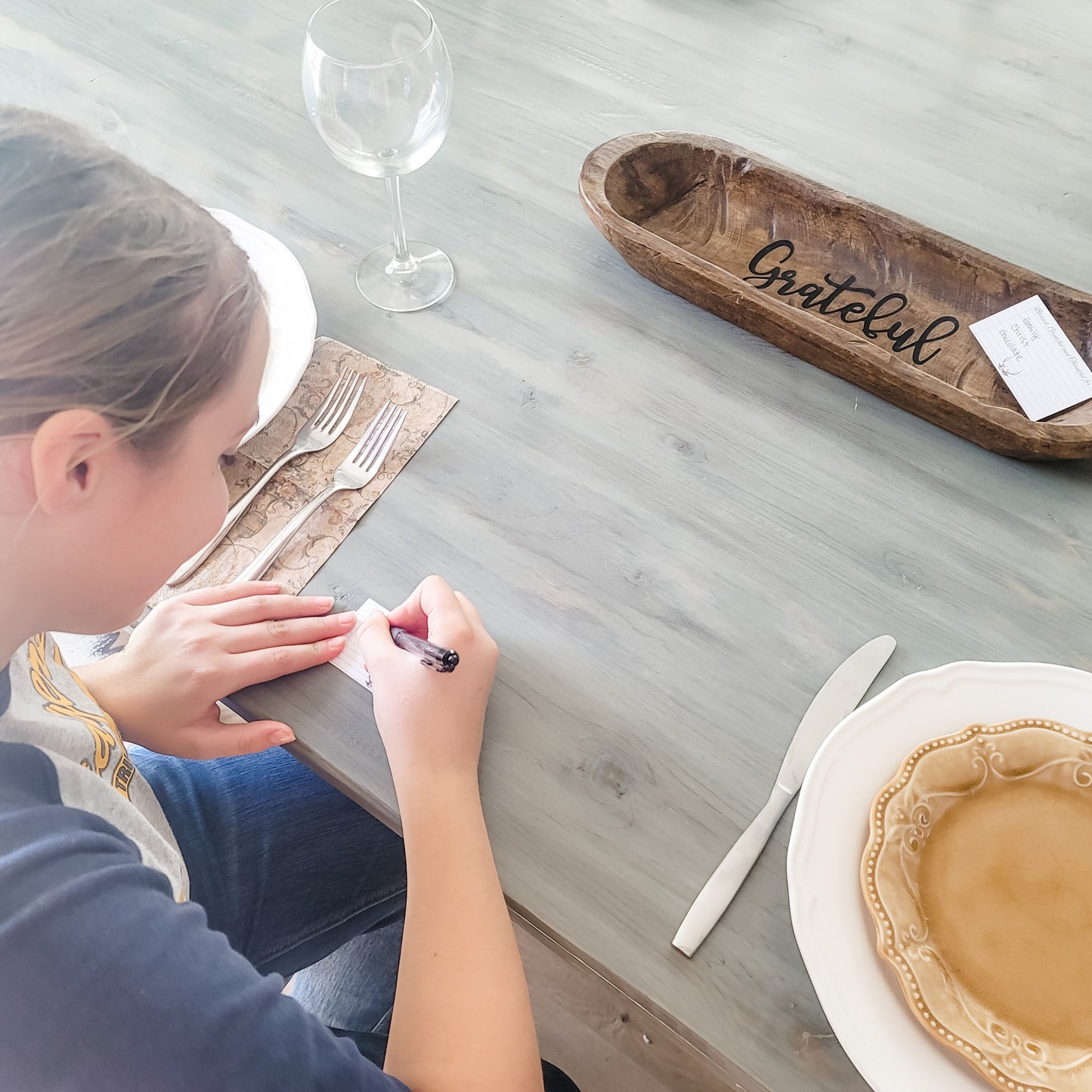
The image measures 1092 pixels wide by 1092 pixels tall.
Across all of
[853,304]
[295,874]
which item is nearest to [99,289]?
[295,874]

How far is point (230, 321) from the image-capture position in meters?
0.50

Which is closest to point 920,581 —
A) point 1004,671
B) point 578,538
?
point 1004,671

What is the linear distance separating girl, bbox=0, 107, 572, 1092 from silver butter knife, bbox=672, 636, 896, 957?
0.12 metres

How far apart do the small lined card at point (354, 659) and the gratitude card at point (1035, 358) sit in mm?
546

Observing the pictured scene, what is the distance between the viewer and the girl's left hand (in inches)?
25.0

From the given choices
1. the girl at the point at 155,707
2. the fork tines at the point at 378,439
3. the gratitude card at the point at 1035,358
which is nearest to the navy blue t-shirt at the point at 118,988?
the girl at the point at 155,707

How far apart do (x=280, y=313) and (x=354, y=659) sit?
0.34 metres

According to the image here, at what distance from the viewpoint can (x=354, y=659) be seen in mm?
647

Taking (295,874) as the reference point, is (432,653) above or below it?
above

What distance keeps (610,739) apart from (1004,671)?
0.25 meters

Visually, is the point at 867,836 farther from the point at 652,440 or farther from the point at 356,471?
the point at 356,471

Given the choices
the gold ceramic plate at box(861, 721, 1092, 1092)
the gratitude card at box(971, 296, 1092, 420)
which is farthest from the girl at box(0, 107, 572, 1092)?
the gratitude card at box(971, 296, 1092, 420)

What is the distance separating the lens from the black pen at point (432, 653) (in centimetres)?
59

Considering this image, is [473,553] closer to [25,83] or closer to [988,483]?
[988,483]
